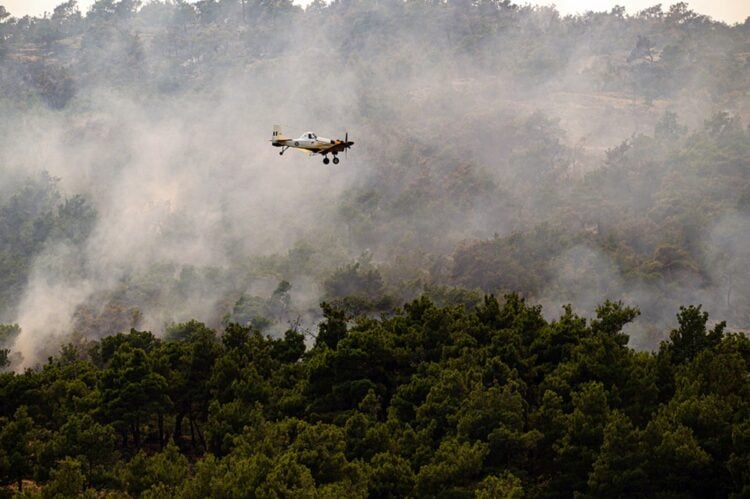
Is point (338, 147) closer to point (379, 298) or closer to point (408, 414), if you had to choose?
point (408, 414)

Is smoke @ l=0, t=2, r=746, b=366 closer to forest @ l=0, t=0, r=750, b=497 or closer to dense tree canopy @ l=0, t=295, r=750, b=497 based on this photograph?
forest @ l=0, t=0, r=750, b=497

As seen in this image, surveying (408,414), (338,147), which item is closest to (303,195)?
(338,147)

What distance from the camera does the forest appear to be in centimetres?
4812

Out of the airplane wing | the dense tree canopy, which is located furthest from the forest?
the airplane wing

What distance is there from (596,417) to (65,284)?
11059 centimetres

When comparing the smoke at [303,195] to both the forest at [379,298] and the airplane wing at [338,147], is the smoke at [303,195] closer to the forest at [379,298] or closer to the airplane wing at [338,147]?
the forest at [379,298]

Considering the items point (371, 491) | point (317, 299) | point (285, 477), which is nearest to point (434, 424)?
point (371, 491)

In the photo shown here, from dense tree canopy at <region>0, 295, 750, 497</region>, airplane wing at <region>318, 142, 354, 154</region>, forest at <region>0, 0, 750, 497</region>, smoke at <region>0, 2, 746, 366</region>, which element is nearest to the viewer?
dense tree canopy at <region>0, 295, 750, 497</region>

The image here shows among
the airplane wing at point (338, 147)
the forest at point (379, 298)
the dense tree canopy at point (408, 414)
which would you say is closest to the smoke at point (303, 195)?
the forest at point (379, 298)

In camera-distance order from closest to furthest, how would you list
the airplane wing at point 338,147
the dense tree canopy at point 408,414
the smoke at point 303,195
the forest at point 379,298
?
the dense tree canopy at point 408,414 < the forest at point 379,298 < the airplane wing at point 338,147 < the smoke at point 303,195

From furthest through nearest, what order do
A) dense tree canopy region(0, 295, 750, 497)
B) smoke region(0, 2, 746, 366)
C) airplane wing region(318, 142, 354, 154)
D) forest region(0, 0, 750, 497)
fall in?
smoke region(0, 2, 746, 366)
airplane wing region(318, 142, 354, 154)
forest region(0, 0, 750, 497)
dense tree canopy region(0, 295, 750, 497)

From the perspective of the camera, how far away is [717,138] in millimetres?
157875

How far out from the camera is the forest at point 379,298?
158 feet

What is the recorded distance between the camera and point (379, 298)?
119688 mm
